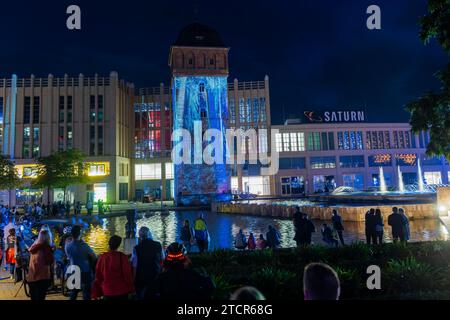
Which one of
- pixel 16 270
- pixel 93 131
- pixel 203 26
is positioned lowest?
pixel 16 270

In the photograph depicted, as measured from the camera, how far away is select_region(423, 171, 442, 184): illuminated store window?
200 feet

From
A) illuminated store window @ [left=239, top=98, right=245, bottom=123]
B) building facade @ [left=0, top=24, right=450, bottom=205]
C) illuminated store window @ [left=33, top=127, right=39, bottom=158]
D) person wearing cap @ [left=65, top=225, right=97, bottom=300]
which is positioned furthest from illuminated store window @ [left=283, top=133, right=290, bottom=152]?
person wearing cap @ [left=65, top=225, right=97, bottom=300]

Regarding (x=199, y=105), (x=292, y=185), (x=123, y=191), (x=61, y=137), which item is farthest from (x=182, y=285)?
(x=61, y=137)

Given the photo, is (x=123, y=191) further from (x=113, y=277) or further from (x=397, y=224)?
(x=113, y=277)

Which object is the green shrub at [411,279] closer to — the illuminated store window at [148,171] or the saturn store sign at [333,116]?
the illuminated store window at [148,171]

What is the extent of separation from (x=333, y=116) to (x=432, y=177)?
2259 centimetres

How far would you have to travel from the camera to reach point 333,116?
61875mm

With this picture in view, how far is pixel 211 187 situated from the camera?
44.7 metres

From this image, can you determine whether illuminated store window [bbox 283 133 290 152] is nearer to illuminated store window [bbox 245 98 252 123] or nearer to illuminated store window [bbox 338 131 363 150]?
illuminated store window [bbox 245 98 252 123]

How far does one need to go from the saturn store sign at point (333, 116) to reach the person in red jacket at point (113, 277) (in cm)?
5975
